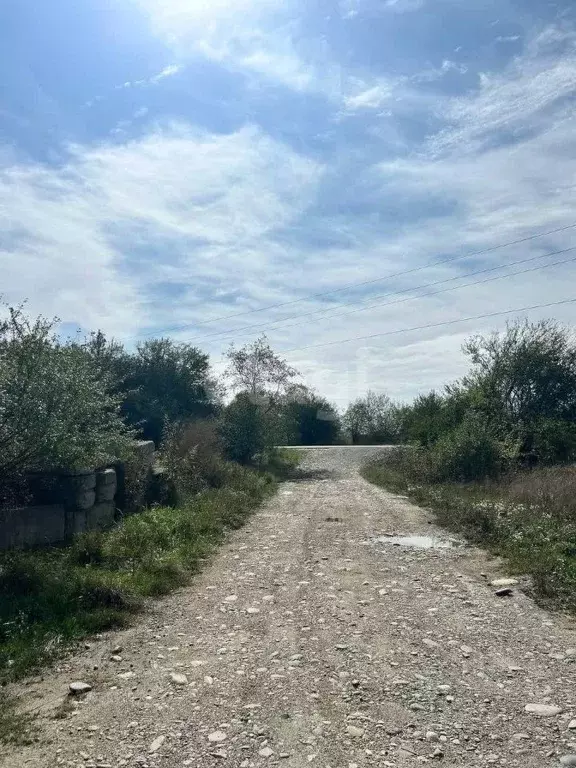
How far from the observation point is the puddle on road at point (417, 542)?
31.4 ft

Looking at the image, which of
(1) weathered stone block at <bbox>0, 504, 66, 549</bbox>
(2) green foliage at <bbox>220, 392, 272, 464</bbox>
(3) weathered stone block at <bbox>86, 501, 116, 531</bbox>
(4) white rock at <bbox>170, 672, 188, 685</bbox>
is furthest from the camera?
(2) green foliage at <bbox>220, 392, 272, 464</bbox>

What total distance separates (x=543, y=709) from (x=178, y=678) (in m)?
2.55

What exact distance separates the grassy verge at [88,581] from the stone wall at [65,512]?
0.44 metres

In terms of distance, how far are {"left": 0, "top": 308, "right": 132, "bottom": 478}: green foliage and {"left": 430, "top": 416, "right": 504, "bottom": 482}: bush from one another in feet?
35.7

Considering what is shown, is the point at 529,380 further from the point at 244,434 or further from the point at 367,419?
the point at 367,419

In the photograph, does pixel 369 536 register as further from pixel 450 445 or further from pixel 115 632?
pixel 450 445

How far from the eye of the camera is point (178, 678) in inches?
185

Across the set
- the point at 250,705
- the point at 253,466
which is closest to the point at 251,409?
the point at 253,466

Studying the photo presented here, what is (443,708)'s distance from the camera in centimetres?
410

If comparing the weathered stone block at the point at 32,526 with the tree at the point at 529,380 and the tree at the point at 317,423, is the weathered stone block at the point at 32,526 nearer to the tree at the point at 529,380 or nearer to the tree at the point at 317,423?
the tree at the point at 529,380

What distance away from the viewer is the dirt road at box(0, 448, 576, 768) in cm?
364

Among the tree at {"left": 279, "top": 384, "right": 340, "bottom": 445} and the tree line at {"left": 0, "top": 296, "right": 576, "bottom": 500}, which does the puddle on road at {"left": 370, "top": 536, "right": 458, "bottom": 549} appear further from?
the tree at {"left": 279, "top": 384, "right": 340, "bottom": 445}

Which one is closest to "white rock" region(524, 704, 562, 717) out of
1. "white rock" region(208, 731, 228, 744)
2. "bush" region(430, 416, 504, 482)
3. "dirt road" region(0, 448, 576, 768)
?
"dirt road" region(0, 448, 576, 768)

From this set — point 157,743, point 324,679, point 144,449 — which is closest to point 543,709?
point 324,679
